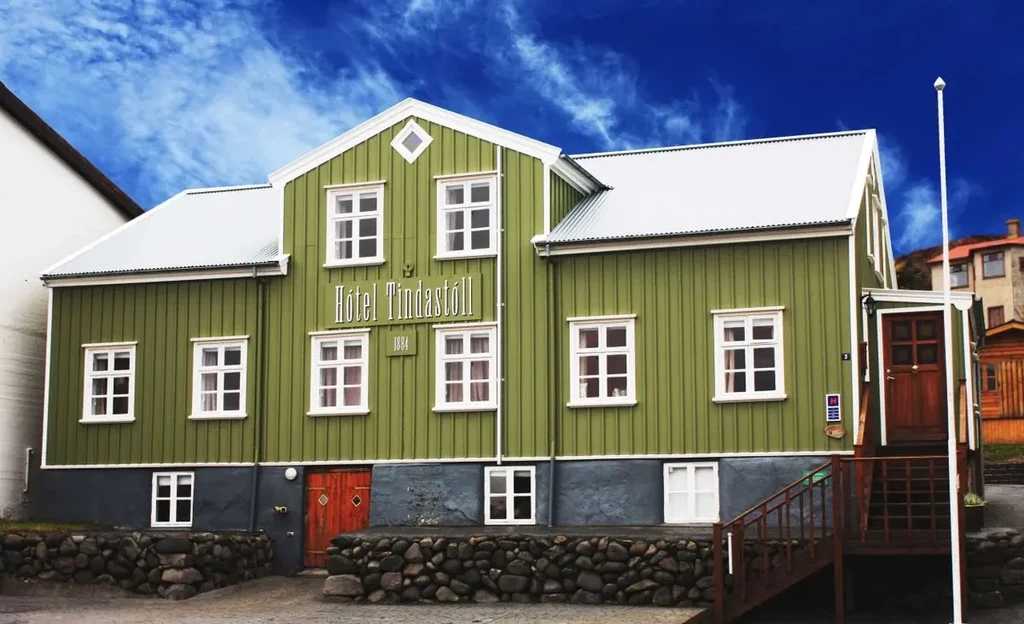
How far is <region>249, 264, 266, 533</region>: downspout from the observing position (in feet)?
87.2

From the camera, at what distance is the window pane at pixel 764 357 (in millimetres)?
23828

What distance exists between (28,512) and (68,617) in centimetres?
725

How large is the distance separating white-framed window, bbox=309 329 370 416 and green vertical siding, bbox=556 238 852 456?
3825 mm

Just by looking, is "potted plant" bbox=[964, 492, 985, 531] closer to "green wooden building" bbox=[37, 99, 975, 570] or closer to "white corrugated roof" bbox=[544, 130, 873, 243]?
"green wooden building" bbox=[37, 99, 975, 570]

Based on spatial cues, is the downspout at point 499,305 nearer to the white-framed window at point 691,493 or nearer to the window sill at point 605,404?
the window sill at point 605,404

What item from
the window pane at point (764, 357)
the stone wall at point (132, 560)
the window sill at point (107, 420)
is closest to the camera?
the window pane at point (764, 357)

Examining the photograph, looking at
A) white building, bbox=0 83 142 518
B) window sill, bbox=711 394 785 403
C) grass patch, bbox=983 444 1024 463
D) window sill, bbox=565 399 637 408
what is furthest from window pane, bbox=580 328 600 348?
grass patch, bbox=983 444 1024 463

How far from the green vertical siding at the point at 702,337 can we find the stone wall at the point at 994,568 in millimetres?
2909

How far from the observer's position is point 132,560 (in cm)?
2414

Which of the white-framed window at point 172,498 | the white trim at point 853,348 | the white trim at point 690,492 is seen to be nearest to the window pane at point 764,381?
the white trim at point 853,348

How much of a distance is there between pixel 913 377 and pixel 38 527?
15.7 meters

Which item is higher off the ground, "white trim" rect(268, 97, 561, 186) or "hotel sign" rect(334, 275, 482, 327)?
"white trim" rect(268, 97, 561, 186)

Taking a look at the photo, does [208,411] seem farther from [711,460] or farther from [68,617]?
[711,460]

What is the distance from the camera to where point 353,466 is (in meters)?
26.2
